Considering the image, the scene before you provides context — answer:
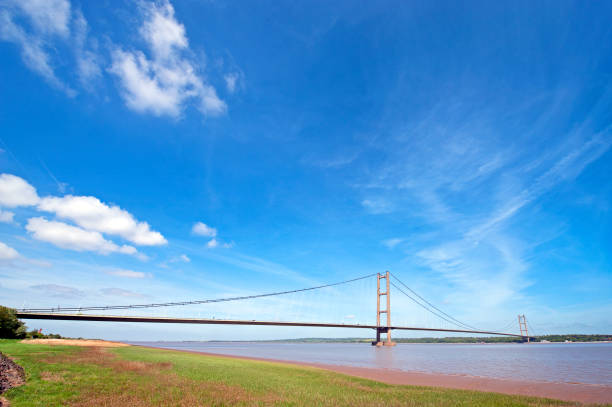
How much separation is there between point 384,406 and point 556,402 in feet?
23.3

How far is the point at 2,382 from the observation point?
8.93 m

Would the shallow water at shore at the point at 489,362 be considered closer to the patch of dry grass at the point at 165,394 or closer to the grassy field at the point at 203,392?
the grassy field at the point at 203,392

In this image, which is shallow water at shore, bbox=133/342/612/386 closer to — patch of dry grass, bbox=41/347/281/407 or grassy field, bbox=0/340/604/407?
grassy field, bbox=0/340/604/407

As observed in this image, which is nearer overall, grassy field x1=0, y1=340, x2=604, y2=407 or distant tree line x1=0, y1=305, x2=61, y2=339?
grassy field x1=0, y1=340, x2=604, y2=407

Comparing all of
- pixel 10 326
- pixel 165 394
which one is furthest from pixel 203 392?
pixel 10 326

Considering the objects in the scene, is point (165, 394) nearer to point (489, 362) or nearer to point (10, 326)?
point (10, 326)

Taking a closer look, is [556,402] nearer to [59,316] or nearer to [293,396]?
[293,396]

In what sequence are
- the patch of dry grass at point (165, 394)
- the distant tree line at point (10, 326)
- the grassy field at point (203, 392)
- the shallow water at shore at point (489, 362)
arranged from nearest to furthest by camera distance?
the patch of dry grass at point (165, 394) < the grassy field at point (203, 392) < the shallow water at shore at point (489, 362) < the distant tree line at point (10, 326)

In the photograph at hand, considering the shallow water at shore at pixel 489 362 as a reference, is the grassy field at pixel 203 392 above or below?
above

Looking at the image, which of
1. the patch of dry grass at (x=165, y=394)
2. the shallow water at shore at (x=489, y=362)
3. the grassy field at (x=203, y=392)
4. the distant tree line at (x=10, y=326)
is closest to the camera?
Result: the patch of dry grass at (x=165, y=394)

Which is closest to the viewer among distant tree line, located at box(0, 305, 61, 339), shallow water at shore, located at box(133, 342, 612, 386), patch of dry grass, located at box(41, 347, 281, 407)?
patch of dry grass, located at box(41, 347, 281, 407)

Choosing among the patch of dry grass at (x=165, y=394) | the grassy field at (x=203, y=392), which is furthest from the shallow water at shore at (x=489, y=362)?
the patch of dry grass at (x=165, y=394)

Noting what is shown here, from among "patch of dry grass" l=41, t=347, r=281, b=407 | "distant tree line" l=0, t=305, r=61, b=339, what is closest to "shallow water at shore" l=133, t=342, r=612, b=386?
"patch of dry grass" l=41, t=347, r=281, b=407

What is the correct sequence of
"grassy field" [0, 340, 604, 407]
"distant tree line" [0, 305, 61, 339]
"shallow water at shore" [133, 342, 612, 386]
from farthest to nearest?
1. "distant tree line" [0, 305, 61, 339]
2. "shallow water at shore" [133, 342, 612, 386]
3. "grassy field" [0, 340, 604, 407]
